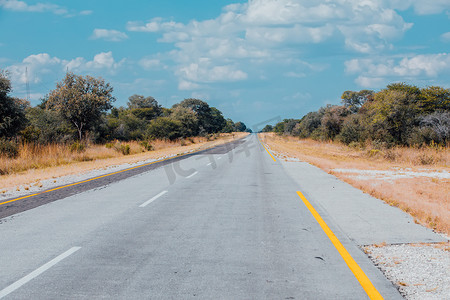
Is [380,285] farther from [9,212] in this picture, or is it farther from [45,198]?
[45,198]

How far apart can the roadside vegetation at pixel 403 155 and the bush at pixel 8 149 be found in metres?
16.3

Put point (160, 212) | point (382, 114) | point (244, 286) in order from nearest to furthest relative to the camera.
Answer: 1. point (244, 286)
2. point (160, 212)
3. point (382, 114)

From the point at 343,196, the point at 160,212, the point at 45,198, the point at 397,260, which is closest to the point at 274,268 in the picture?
the point at 397,260

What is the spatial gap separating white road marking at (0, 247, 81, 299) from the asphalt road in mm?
11

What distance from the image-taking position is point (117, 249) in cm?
568

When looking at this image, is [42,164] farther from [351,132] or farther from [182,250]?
[351,132]

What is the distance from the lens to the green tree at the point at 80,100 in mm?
30594

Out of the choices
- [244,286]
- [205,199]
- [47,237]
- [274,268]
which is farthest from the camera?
[205,199]

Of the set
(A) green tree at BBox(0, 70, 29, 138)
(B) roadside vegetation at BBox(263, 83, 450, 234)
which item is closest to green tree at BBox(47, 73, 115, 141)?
(A) green tree at BBox(0, 70, 29, 138)

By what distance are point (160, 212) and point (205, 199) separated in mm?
1948

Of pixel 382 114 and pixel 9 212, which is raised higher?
pixel 382 114

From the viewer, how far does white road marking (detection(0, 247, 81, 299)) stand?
163 inches

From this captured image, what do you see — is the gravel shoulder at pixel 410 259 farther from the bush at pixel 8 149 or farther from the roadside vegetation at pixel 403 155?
the bush at pixel 8 149

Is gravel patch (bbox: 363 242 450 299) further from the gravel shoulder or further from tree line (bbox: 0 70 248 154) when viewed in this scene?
tree line (bbox: 0 70 248 154)
